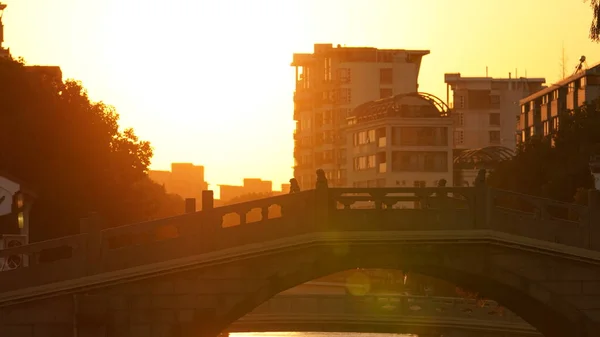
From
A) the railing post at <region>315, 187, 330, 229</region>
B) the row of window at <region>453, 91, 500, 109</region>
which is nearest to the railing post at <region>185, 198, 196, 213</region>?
the railing post at <region>315, 187, 330, 229</region>

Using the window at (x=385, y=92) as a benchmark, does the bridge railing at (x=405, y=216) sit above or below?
below

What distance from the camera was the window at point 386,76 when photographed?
14138 centimetres

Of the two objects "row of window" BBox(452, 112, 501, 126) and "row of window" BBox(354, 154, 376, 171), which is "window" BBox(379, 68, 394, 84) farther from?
"row of window" BBox(452, 112, 501, 126)

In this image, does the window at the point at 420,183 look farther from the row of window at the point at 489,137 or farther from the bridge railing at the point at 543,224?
the bridge railing at the point at 543,224

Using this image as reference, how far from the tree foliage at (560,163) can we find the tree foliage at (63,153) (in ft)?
50.9

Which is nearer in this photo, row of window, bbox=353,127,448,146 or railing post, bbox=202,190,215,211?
railing post, bbox=202,190,215,211

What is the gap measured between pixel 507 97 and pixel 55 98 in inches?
4292

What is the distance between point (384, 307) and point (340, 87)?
265 ft

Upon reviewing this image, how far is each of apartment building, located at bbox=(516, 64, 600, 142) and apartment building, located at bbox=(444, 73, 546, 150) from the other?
30562 millimetres

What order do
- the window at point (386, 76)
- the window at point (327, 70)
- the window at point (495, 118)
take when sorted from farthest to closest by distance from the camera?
the window at point (495, 118) → the window at point (386, 76) → the window at point (327, 70)

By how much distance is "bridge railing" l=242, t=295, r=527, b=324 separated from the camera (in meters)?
59.3

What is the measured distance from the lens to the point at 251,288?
37.9 m

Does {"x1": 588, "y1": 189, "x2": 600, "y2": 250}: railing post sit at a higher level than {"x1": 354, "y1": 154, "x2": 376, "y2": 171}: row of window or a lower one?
lower

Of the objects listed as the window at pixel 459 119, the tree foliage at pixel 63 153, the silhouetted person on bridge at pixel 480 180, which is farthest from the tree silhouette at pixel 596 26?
the window at pixel 459 119
